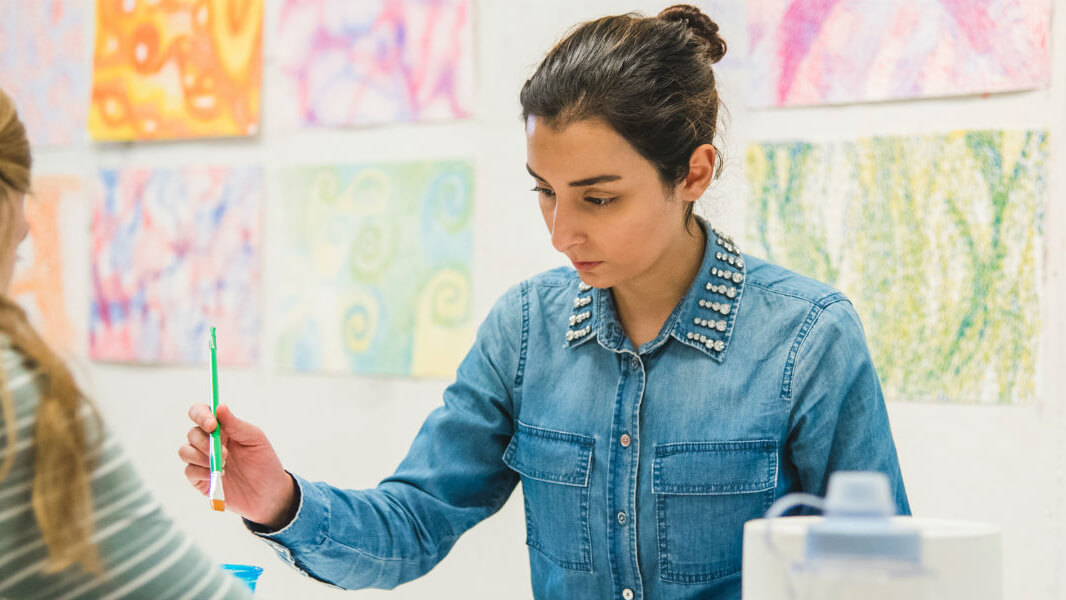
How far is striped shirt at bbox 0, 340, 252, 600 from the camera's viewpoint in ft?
2.27

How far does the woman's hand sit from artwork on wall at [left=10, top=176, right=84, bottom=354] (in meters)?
1.29

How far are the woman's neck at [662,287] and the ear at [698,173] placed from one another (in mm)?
55

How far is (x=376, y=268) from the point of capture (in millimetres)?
1871

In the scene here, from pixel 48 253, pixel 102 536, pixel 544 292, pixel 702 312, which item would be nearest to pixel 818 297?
pixel 702 312

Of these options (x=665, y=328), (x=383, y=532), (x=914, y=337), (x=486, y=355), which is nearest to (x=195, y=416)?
(x=383, y=532)

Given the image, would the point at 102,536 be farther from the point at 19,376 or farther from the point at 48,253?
the point at 48,253

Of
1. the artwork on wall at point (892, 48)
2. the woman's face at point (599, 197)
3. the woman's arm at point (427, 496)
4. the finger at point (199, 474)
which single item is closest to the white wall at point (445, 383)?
the artwork on wall at point (892, 48)

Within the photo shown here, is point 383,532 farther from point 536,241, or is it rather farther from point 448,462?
point 536,241

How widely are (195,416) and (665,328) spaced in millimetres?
510

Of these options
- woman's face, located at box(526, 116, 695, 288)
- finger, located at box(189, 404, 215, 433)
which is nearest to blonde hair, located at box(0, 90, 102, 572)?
finger, located at box(189, 404, 215, 433)

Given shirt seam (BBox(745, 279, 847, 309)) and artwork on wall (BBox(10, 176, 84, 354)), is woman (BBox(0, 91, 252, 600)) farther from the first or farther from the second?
artwork on wall (BBox(10, 176, 84, 354))

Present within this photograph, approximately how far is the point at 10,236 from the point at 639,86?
0.62 m

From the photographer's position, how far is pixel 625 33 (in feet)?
3.64

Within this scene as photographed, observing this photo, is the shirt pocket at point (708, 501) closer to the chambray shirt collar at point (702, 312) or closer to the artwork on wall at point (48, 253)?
the chambray shirt collar at point (702, 312)
